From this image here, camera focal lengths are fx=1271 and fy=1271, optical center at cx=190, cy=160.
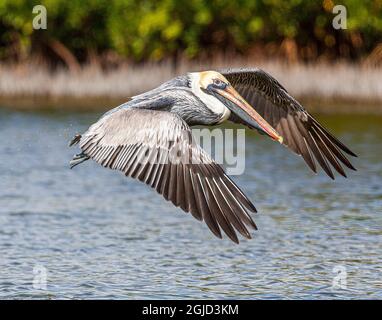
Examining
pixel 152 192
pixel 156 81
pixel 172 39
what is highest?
pixel 172 39

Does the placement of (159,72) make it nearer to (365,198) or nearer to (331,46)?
(331,46)

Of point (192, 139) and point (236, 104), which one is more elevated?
point (236, 104)

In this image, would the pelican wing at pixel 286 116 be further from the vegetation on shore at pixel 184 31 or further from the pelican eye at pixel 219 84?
A: the vegetation on shore at pixel 184 31

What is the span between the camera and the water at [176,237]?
1044 cm

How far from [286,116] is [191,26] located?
20.9m

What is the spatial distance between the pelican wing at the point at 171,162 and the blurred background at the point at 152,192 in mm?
1433

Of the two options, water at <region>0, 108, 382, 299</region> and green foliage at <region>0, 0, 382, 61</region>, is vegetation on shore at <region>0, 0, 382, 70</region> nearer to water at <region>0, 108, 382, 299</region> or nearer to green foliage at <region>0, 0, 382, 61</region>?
green foliage at <region>0, 0, 382, 61</region>

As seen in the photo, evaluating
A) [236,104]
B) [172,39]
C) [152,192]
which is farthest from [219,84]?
[172,39]

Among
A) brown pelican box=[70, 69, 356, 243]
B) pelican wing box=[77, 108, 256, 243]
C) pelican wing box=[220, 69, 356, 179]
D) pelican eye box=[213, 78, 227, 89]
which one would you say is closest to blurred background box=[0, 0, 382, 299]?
pelican wing box=[220, 69, 356, 179]

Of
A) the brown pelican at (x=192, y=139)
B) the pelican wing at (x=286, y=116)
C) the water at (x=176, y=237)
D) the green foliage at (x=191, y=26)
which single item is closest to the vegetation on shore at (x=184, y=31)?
the green foliage at (x=191, y=26)

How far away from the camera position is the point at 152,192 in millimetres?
15688

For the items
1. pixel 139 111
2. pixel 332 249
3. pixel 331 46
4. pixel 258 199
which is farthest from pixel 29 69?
pixel 139 111

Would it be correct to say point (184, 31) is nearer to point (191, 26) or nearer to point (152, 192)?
point (191, 26)

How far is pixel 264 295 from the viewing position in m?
10.1
